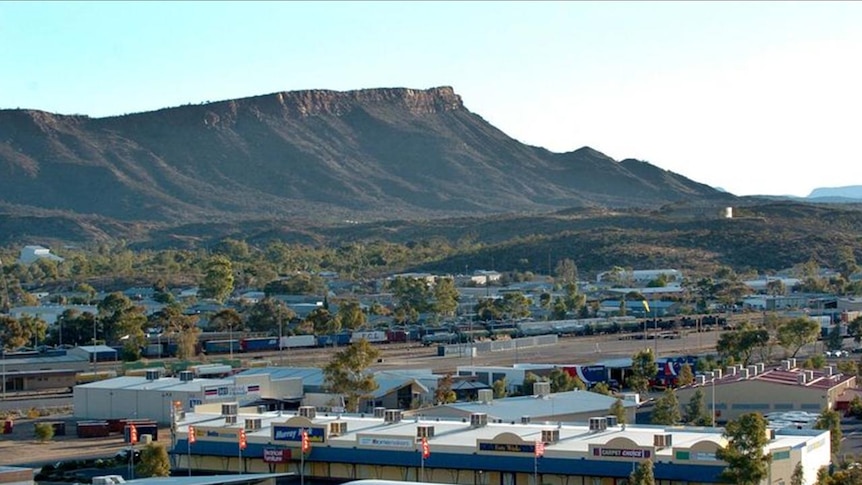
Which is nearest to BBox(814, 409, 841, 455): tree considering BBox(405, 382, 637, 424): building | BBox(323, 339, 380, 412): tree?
BBox(405, 382, 637, 424): building

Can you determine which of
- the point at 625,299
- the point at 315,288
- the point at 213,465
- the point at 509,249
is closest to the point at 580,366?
Answer: the point at 213,465

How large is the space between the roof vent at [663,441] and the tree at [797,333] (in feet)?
127

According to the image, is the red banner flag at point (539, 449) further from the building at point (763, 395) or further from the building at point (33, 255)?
the building at point (33, 255)

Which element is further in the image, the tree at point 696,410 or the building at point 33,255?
the building at point 33,255

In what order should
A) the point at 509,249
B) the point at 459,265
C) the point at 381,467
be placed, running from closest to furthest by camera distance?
1. the point at 381,467
2. the point at 459,265
3. the point at 509,249

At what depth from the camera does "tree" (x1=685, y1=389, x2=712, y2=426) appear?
4895 cm

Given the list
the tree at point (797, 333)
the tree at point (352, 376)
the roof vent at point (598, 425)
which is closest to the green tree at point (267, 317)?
the tree at point (797, 333)

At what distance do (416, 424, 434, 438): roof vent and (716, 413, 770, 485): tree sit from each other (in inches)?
298

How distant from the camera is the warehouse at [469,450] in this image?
1372 inches

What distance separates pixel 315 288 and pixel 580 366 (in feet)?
198

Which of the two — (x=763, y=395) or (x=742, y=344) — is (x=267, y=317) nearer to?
(x=742, y=344)

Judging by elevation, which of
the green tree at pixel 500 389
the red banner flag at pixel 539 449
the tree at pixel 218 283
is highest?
the tree at pixel 218 283

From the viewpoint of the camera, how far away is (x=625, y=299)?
115188mm

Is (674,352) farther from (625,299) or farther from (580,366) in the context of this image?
(625,299)
